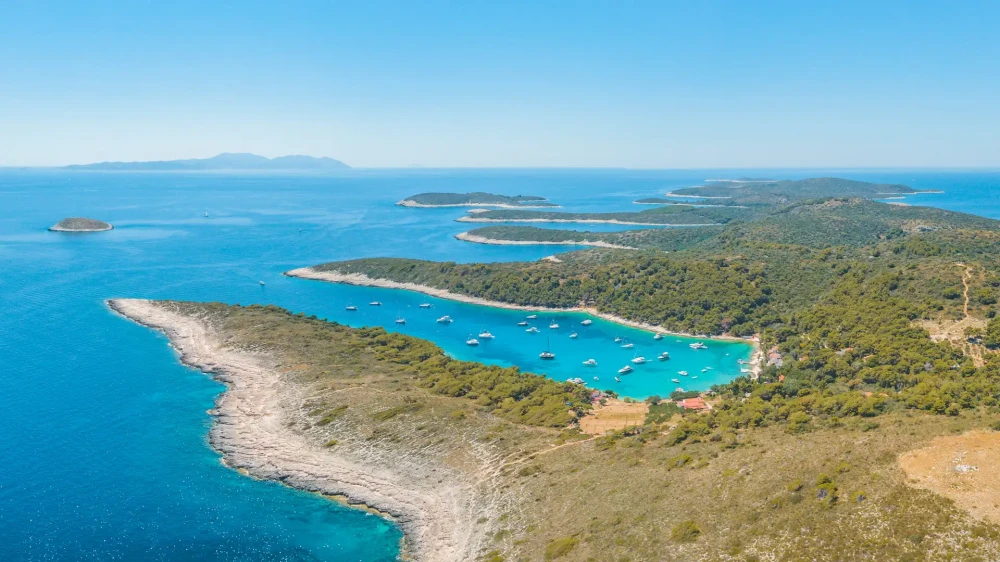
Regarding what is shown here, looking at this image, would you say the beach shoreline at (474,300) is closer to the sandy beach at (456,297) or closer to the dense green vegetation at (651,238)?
the sandy beach at (456,297)

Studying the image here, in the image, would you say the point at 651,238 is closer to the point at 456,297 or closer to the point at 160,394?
the point at 456,297

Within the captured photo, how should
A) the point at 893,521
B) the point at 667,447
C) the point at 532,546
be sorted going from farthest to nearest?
the point at 667,447 < the point at 532,546 < the point at 893,521

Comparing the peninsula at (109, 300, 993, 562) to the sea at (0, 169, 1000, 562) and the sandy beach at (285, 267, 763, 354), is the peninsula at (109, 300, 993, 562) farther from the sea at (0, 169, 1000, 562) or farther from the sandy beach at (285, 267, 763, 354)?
the sandy beach at (285, 267, 763, 354)

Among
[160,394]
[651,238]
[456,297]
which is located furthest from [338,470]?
[651,238]

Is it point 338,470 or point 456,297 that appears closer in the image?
point 338,470

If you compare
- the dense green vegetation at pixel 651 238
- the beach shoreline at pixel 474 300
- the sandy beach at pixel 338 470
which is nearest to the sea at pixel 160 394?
the sandy beach at pixel 338 470

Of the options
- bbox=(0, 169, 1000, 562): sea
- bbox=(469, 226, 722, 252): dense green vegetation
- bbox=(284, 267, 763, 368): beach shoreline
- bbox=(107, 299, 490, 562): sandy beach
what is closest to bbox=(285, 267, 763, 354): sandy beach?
bbox=(284, 267, 763, 368): beach shoreline

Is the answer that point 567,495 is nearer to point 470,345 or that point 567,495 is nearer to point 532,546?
point 532,546

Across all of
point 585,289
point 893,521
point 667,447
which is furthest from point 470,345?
point 893,521
